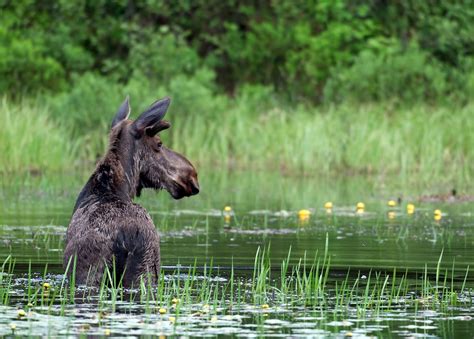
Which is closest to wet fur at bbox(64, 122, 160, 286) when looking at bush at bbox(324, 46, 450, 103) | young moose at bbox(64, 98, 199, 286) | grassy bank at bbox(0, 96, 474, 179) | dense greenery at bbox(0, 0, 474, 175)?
young moose at bbox(64, 98, 199, 286)

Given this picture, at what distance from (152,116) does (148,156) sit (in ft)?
1.39

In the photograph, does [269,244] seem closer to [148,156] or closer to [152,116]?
[148,156]

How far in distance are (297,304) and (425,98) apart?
75.7ft

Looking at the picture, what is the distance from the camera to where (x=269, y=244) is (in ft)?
34.6

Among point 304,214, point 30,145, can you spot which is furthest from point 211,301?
point 30,145

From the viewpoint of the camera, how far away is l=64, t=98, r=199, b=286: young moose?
362 inches

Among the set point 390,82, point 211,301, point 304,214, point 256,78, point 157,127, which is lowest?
point 211,301

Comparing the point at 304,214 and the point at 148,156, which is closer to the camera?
the point at 148,156

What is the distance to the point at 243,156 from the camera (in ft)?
82.6

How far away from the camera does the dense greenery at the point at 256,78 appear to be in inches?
927

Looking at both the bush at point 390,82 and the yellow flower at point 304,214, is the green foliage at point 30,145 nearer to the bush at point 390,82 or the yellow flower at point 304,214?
the yellow flower at point 304,214

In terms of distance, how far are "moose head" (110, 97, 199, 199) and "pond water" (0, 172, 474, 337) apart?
2.55 ft

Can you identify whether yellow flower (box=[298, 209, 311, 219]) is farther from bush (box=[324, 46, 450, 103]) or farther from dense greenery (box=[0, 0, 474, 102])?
dense greenery (box=[0, 0, 474, 102])

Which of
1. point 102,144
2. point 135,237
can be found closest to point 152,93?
point 102,144
